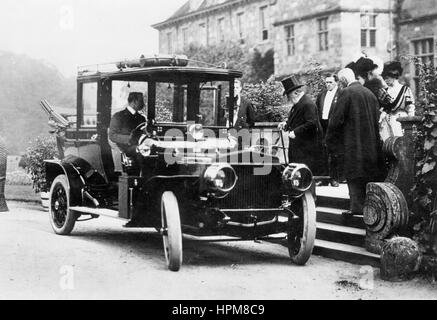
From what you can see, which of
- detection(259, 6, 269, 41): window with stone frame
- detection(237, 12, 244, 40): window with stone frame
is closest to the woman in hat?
detection(259, 6, 269, 41): window with stone frame

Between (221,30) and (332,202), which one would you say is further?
(221,30)

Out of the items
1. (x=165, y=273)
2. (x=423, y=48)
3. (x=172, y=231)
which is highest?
(x=423, y=48)

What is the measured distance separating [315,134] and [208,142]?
185cm

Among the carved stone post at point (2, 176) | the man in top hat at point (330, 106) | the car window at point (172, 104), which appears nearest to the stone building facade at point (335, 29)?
the man in top hat at point (330, 106)

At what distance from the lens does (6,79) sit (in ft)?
82.7

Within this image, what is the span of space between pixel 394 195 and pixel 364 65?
189cm

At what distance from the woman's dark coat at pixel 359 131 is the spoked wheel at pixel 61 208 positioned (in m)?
3.61

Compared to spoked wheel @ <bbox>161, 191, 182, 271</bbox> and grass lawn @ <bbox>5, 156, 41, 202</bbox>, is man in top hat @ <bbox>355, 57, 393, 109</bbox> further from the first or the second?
grass lawn @ <bbox>5, 156, 41, 202</bbox>

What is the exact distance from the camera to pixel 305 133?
31.0 feet

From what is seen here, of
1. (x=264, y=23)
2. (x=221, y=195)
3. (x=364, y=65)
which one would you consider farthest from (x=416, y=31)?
(x=221, y=195)

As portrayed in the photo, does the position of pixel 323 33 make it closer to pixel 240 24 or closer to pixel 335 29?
pixel 335 29

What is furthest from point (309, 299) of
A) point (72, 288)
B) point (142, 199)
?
point (142, 199)

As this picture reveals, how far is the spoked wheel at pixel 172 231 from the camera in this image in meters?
7.17

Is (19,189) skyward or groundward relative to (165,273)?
skyward
